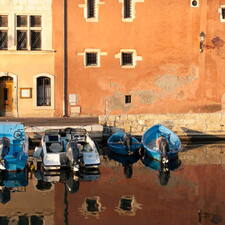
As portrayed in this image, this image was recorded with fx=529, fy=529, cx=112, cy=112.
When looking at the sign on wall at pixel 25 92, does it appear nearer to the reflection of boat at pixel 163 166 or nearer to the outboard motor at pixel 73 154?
the outboard motor at pixel 73 154

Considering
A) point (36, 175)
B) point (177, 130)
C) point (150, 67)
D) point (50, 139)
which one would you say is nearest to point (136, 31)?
point (150, 67)

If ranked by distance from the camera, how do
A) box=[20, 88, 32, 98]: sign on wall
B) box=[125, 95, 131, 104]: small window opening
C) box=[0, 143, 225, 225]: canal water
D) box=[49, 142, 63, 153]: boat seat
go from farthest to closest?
1. box=[125, 95, 131, 104]: small window opening
2. box=[20, 88, 32, 98]: sign on wall
3. box=[49, 142, 63, 153]: boat seat
4. box=[0, 143, 225, 225]: canal water

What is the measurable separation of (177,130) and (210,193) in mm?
8660

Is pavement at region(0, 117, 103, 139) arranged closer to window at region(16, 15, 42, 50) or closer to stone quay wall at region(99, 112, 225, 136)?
stone quay wall at region(99, 112, 225, 136)

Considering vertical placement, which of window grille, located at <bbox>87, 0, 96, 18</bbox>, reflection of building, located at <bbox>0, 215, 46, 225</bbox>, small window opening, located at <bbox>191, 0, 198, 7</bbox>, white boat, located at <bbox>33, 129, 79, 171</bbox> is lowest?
reflection of building, located at <bbox>0, 215, 46, 225</bbox>

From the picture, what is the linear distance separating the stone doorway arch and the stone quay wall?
4.66m

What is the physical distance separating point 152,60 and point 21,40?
678cm

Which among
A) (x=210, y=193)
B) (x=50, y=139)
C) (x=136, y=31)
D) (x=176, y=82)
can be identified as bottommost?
(x=210, y=193)

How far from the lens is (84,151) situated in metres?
20.7

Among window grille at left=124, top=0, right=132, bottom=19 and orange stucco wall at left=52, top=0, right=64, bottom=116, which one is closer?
orange stucco wall at left=52, top=0, right=64, bottom=116

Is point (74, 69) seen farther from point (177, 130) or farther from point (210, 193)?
point (210, 193)

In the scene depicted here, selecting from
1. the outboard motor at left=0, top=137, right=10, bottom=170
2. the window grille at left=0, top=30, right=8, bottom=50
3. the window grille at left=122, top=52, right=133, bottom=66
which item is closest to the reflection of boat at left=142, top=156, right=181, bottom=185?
the outboard motor at left=0, top=137, right=10, bottom=170

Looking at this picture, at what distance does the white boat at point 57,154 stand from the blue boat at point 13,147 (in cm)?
66

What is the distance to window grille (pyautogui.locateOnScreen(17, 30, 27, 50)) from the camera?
26.7m
